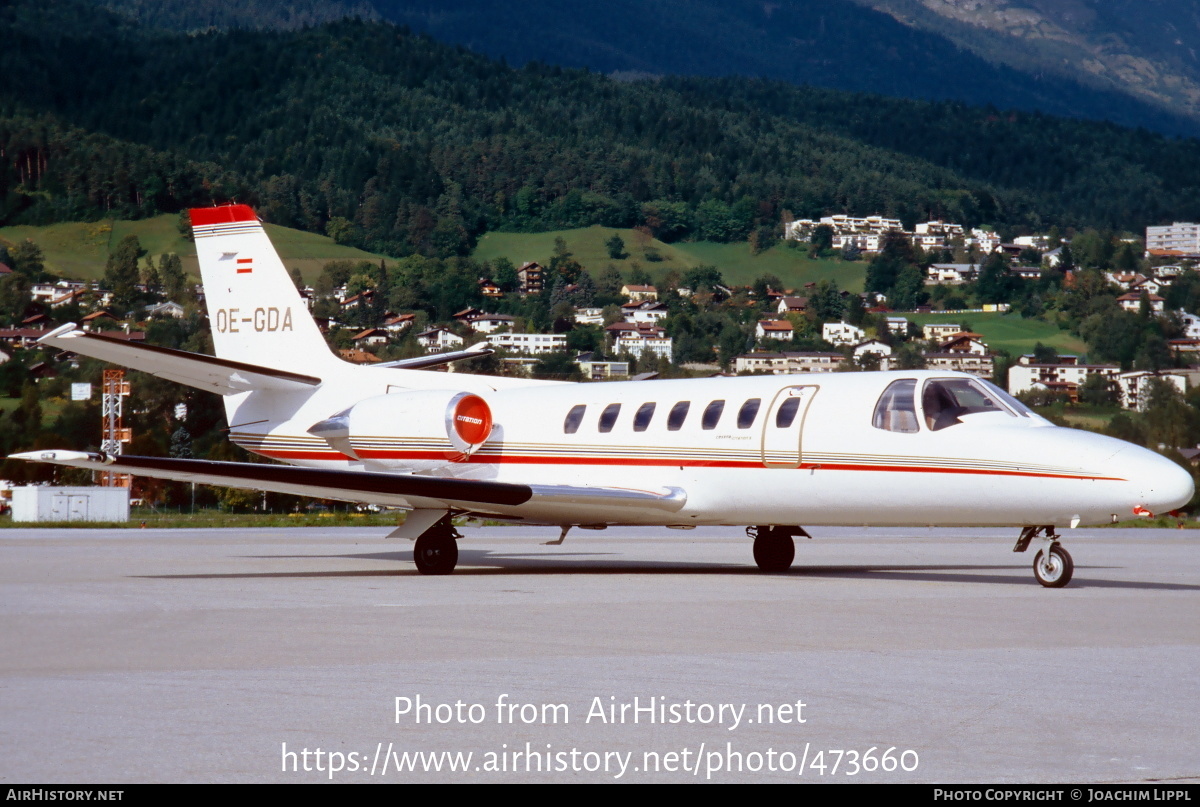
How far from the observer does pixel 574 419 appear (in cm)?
2081

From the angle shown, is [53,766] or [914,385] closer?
[53,766]

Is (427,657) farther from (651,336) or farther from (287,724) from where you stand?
(651,336)

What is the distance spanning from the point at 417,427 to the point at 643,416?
140 inches

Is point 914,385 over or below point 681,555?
over

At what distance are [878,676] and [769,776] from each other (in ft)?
10.3

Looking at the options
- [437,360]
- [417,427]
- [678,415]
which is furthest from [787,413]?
[437,360]

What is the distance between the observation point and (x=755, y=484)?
18.5m

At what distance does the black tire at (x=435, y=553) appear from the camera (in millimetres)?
20062

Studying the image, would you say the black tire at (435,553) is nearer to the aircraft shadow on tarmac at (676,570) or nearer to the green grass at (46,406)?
the aircraft shadow on tarmac at (676,570)

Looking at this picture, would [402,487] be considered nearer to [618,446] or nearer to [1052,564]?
[618,446]

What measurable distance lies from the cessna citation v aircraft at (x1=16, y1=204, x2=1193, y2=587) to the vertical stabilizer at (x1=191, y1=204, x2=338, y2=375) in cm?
4

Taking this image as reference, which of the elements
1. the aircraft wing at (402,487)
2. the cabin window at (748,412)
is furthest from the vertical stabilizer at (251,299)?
the cabin window at (748,412)

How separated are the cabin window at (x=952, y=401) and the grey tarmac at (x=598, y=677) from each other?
204 centimetres
